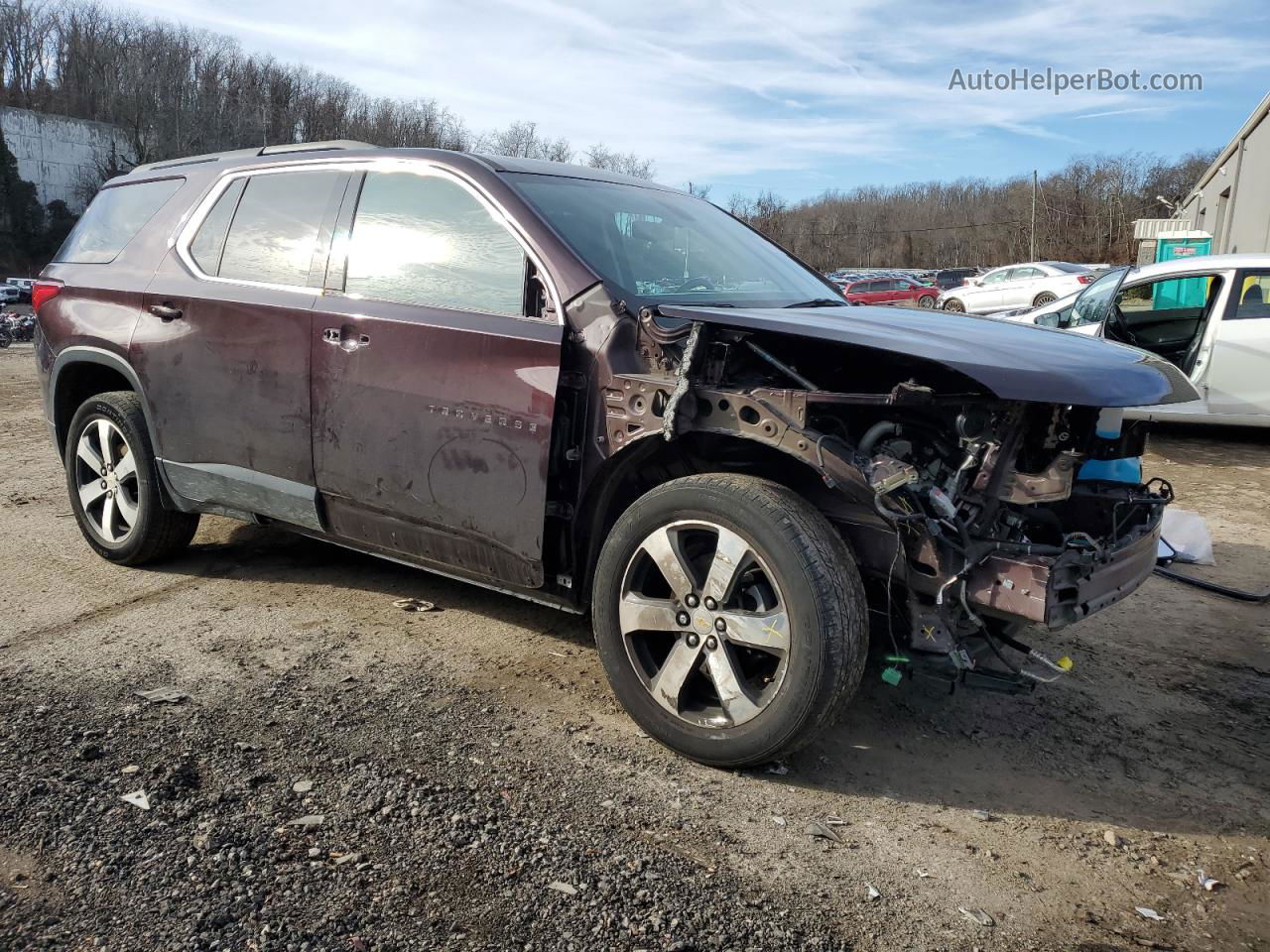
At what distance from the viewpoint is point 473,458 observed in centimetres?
346

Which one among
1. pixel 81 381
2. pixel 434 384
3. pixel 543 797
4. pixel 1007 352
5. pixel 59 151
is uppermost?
pixel 59 151

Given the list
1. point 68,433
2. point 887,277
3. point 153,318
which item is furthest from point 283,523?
point 887,277

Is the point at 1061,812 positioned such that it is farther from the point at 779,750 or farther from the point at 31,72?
the point at 31,72

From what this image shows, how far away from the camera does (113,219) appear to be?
4.94 m

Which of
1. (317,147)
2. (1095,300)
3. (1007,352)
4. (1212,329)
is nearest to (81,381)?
(317,147)

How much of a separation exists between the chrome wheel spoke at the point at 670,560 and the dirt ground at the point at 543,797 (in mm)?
577

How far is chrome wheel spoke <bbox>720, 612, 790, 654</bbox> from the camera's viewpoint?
9.30 ft

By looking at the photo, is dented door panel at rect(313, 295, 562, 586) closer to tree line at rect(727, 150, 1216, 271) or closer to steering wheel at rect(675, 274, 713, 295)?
steering wheel at rect(675, 274, 713, 295)

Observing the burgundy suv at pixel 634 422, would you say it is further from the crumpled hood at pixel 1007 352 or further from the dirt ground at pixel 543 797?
the dirt ground at pixel 543 797

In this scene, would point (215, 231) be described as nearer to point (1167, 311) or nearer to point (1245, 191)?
point (1167, 311)

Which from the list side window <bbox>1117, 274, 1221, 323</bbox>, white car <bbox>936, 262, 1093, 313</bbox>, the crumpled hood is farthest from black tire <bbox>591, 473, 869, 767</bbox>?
white car <bbox>936, 262, 1093, 313</bbox>

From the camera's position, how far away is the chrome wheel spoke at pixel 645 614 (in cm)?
305

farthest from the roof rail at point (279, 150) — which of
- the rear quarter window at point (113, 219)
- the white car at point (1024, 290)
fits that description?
the white car at point (1024, 290)

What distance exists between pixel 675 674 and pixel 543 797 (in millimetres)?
542
